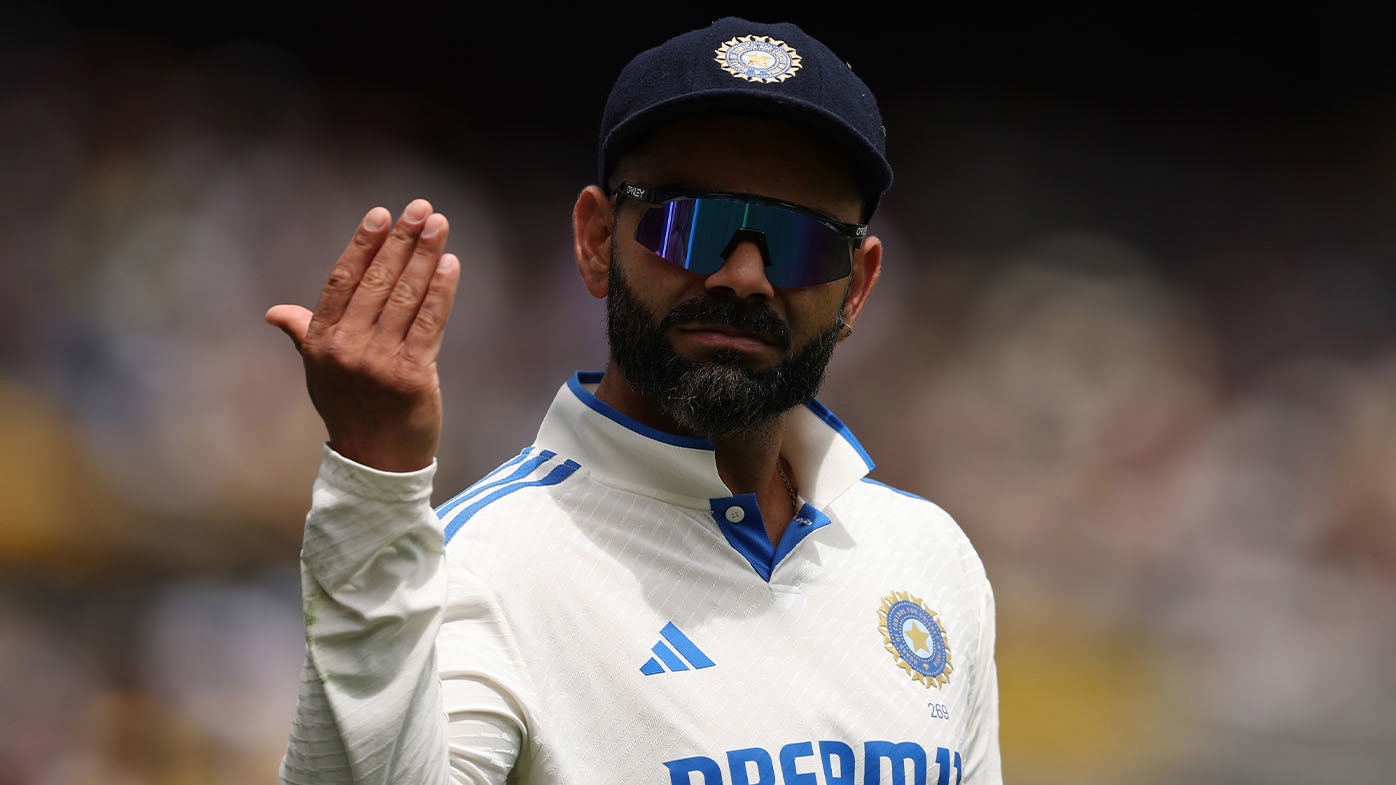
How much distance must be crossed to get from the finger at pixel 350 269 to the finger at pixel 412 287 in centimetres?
3

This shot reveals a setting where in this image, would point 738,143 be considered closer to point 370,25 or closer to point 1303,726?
point 370,25

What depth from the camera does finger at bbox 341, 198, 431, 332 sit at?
116 cm

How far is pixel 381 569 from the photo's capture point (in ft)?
→ 3.84

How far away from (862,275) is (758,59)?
16.4 inches

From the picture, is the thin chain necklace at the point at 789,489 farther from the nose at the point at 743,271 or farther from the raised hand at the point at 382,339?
the raised hand at the point at 382,339

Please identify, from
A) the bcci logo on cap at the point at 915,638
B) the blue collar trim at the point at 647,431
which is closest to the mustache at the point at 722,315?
the blue collar trim at the point at 647,431

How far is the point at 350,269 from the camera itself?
117 centimetres

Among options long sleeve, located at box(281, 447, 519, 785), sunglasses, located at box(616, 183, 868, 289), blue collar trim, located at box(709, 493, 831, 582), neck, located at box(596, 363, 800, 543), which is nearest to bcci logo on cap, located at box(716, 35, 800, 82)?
sunglasses, located at box(616, 183, 868, 289)

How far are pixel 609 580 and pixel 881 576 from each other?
0.47m

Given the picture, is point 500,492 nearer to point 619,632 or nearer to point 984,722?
point 619,632

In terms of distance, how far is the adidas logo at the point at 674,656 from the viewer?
160cm

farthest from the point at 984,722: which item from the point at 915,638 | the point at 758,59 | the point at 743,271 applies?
the point at 758,59

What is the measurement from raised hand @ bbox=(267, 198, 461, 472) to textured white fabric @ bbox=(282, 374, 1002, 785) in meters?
0.04

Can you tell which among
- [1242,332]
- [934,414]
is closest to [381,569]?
[934,414]
